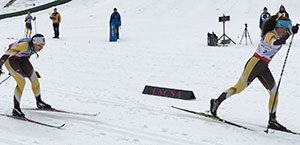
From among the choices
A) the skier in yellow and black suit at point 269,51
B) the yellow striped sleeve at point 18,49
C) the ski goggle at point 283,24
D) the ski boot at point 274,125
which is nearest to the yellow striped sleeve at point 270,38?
the skier in yellow and black suit at point 269,51

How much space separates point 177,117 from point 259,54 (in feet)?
6.01

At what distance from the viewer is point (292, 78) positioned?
8.91 metres

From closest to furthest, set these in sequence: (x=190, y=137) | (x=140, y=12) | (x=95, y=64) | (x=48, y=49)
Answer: (x=190, y=137) → (x=95, y=64) → (x=48, y=49) → (x=140, y=12)

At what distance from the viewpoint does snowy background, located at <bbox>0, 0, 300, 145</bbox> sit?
5.20 metres

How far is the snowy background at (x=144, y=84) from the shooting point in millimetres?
5199

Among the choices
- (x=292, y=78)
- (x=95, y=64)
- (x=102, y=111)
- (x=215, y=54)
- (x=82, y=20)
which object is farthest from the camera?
(x=82, y=20)

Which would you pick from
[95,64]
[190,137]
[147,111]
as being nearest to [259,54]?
[190,137]

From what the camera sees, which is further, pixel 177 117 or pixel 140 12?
pixel 140 12

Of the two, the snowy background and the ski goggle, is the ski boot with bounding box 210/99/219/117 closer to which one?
the snowy background

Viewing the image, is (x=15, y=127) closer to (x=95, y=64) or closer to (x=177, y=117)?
(x=177, y=117)

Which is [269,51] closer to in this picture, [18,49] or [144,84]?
[18,49]

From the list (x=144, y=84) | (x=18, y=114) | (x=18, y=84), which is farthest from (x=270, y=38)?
(x=144, y=84)

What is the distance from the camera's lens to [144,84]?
356 inches

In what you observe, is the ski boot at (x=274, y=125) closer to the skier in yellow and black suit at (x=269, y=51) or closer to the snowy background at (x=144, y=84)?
the skier in yellow and black suit at (x=269, y=51)
